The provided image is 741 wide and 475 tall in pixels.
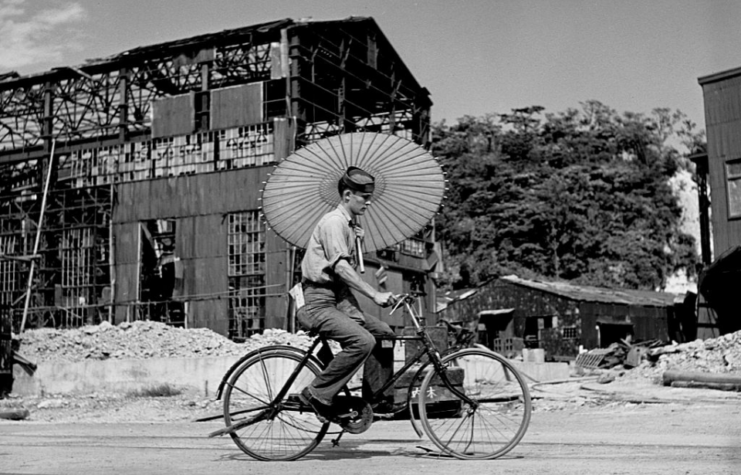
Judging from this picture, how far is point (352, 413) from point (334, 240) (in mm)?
1229

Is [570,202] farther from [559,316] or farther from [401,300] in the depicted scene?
[401,300]

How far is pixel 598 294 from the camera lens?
4366 cm

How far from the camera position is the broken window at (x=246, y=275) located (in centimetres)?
3362

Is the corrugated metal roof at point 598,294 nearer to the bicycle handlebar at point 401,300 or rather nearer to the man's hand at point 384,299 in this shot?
the bicycle handlebar at point 401,300

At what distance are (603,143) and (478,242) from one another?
11.3m

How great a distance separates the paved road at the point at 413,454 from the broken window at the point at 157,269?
25668 millimetres

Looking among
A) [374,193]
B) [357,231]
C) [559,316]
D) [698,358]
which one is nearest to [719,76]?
[698,358]

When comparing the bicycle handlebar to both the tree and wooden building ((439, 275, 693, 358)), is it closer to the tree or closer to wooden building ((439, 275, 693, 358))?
wooden building ((439, 275, 693, 358))

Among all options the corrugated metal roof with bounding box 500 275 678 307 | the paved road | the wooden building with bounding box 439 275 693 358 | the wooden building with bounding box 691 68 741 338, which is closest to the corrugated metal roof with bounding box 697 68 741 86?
the wooden building with bounding box 691 68 741 338

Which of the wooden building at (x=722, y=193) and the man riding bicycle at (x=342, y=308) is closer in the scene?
the man riding bicycle at (x=342, y=308)

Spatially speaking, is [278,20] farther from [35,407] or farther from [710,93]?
[35,407]

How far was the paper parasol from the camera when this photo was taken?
7.66m

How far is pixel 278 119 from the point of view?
3369cm

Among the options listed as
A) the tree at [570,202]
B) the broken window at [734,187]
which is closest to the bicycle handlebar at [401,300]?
the broken window at [734,187]
